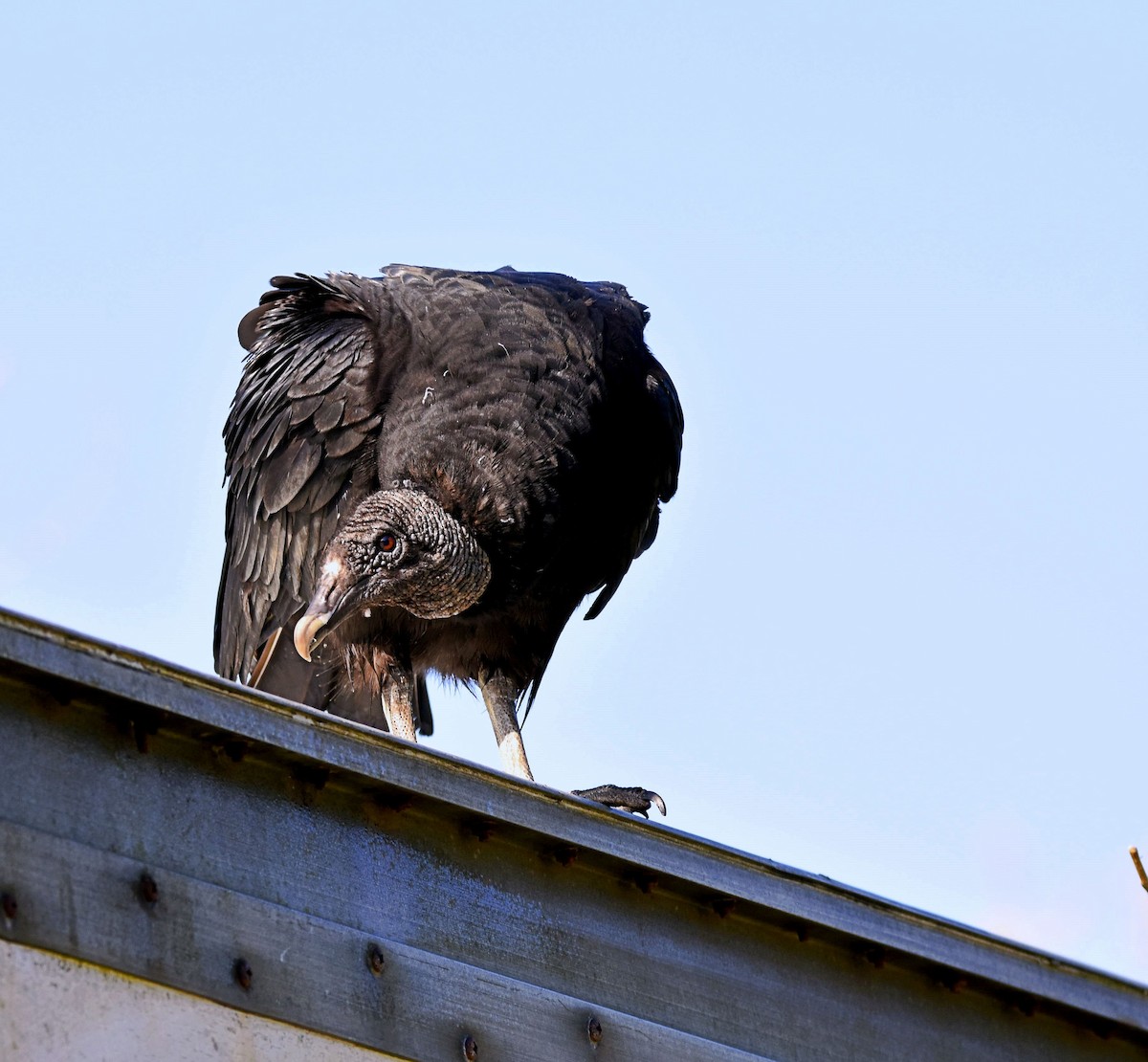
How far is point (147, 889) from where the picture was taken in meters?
1.94

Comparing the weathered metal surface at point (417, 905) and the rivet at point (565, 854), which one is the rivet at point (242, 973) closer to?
the weathered metal surface at point (417, 905)

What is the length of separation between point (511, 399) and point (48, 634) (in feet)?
8.80

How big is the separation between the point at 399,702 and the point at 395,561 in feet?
1.55

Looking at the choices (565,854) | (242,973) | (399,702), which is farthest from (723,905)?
(399,702)

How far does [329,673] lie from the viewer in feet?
16.3

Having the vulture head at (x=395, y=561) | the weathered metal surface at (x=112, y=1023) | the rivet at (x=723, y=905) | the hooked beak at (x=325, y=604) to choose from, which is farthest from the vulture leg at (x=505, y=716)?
the weathered metal surface at (x=112, y=1023)

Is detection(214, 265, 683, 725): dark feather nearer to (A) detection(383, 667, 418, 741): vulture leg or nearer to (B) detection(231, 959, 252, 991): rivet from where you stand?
(A) detection(383, 667, 418, 741): vulture leg

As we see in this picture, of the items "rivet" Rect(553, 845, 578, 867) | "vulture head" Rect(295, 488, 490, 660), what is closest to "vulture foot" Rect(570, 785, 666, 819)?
"vulture head" Rect(295, 488, 490, 660)

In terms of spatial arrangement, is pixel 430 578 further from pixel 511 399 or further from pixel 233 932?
pixel 233 932

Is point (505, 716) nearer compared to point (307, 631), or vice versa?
point (307, 631)

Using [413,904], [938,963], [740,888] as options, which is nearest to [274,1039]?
[413,904]

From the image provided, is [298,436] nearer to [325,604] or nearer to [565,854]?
[325,604]

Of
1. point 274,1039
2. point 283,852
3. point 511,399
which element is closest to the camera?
point 274,1039

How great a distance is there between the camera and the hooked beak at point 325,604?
14.4 ft
